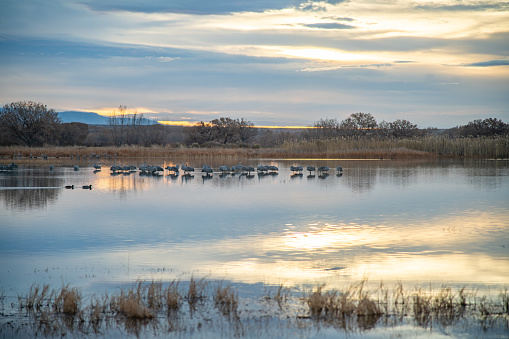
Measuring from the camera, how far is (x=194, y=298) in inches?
220

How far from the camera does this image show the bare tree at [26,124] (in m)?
51.6

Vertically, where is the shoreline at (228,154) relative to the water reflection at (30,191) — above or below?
above

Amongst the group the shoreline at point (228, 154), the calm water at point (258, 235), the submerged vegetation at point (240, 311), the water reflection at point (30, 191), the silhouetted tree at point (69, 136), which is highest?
the silhouetted tree at point (69, 136)

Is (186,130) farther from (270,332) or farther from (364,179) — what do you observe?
(270,332)

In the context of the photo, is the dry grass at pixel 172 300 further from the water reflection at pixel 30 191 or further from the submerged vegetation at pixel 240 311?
the water reflection at pixel 30 191

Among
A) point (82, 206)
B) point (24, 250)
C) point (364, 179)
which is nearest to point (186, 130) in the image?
point (364, 179)

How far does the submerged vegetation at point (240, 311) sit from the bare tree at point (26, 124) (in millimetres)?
51290

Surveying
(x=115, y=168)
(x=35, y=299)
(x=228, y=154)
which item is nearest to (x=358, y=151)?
(x=228, y=154)

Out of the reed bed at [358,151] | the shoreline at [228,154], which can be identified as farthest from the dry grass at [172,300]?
the reed bed at [358,151]

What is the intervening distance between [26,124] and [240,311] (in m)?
53.6

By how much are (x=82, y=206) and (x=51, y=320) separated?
850 centimetres

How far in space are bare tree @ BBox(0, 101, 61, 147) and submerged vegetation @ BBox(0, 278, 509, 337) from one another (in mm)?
51290

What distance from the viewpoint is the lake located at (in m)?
6.53

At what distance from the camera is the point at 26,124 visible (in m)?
52.9
